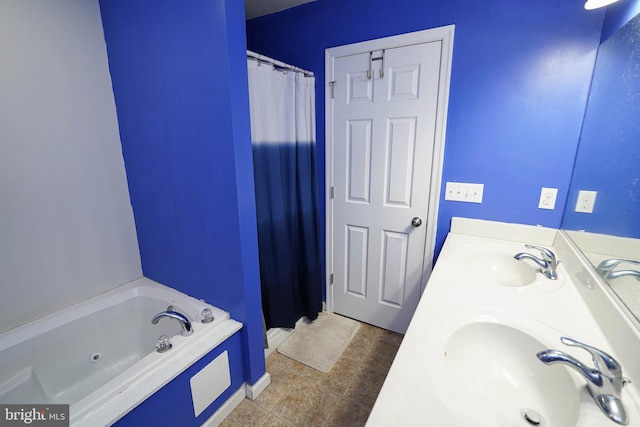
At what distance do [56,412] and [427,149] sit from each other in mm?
2087

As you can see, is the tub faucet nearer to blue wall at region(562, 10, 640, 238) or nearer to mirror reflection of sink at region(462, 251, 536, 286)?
mirror reflection of sink at region(462, 251, 536, 286)

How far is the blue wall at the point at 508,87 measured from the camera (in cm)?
133

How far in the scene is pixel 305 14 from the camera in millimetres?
1937

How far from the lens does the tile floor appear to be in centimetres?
147

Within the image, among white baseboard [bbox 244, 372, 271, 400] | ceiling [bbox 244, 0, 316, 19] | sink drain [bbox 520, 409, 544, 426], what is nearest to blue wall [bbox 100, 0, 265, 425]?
white baseboard [bbox 244, 372, 271, 400]

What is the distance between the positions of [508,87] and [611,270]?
3.31 ft

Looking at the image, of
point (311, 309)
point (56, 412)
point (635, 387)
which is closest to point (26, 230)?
point (56, 412)

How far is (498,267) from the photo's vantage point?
1461 mm

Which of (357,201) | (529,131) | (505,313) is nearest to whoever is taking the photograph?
(505,313)

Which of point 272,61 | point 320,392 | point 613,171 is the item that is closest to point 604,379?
point 613,171

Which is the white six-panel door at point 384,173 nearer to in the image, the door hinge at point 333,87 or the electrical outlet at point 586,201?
the door hinge at point 333,87

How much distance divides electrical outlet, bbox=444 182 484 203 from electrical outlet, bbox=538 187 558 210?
0.28m

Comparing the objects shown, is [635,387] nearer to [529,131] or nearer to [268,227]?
[529,131]

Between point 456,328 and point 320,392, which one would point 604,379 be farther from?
point 320,392
